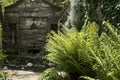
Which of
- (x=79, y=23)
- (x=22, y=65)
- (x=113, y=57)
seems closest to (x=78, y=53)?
(x=113, y=57)

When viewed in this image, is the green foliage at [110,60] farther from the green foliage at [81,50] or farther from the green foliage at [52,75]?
the green foliage at [52,75]

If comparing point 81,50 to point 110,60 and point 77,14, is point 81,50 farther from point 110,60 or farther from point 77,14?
point 77,14

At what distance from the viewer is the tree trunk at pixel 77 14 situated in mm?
9055

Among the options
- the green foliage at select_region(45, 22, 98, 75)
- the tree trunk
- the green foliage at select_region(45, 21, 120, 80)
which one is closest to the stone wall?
the tree trunk

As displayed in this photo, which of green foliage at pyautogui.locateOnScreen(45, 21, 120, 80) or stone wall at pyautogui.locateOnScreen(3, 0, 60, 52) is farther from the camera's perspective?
stone wall at pyautogui.locateOnScreen(3, 0, 60, 52)

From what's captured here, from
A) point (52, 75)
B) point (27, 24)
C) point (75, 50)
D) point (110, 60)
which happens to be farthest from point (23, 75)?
point (110, 60)

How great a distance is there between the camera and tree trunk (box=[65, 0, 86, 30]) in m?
9.05

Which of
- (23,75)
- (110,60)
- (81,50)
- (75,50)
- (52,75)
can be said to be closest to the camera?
(110,60)

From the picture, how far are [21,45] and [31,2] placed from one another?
64.0 inches

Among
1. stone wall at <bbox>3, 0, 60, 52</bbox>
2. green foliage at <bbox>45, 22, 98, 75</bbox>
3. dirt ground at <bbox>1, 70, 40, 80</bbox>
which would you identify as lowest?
dirt ground at <bbox>1, 70, 40, 80</bbox>

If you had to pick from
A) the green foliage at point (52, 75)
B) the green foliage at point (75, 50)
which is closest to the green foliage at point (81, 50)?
the green foliage at point (75, 50)

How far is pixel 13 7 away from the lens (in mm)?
12516

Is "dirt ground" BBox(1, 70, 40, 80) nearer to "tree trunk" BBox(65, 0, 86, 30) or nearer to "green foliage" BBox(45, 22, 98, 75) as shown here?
"tree trunk" BBox(65, 0, 86, 30)

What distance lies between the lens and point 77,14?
923 centimetres
